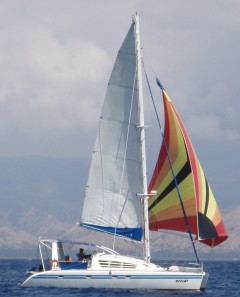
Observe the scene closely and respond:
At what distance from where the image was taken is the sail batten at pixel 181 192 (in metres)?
52.6

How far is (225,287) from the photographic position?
209 ft

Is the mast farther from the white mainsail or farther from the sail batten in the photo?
the sail batten

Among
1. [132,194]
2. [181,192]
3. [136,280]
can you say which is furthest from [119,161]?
[136,280]

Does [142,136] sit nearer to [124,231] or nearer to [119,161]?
[119,161]

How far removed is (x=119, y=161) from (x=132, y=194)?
217cm

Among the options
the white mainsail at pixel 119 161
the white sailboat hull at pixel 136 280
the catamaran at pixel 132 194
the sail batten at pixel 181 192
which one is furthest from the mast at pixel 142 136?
the white sailboat hull at pixel 136 280

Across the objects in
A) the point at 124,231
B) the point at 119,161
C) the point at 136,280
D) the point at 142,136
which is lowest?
the point at 136,280

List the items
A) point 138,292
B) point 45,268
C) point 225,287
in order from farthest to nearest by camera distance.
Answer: point 225,287
point 45,268
point 138,292

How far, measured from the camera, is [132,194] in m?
53.9

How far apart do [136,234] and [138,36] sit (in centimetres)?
1207

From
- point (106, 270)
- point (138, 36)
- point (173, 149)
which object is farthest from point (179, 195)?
point (138, 36)

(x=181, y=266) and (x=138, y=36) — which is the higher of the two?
(x=138, y=36)

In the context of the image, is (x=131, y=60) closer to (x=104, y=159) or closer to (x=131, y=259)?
(x=104, y=159)

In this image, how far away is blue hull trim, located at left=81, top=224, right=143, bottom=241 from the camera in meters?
53.9
